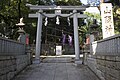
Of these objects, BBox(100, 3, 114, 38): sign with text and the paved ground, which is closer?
the paved ground

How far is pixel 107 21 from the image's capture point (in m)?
12.8

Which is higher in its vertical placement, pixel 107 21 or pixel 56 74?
pixel 107 21

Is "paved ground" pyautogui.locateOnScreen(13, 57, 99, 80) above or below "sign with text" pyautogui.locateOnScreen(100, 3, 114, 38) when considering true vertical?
below

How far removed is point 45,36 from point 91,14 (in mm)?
17444

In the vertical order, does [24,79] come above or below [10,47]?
below

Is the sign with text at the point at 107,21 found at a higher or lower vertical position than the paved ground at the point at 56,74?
higher

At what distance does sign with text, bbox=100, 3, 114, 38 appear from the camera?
1257cm

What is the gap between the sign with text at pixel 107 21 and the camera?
1257 cm

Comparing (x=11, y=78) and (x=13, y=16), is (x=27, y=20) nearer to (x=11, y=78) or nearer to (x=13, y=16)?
(x=13, y=16)

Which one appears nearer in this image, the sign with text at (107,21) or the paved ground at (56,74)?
the paved ground at (56,74)

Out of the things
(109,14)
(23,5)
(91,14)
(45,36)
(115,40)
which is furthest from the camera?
(91,14)

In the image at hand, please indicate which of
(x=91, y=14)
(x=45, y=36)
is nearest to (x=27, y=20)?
(x=45, y=36)

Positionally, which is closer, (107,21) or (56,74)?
(56,74)

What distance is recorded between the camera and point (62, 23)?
3512 cm
